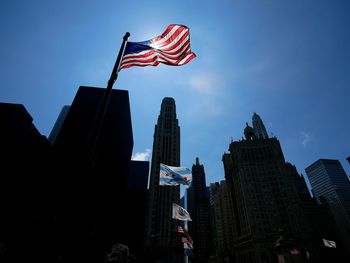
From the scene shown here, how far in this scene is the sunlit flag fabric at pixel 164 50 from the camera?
9.83 meters

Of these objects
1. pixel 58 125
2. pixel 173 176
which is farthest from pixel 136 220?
pixel 58 125

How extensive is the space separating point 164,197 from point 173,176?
215 ft

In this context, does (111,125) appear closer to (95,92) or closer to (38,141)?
(95,92)

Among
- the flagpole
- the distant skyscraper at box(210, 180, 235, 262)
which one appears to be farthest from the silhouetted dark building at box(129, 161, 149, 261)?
the distant skyscraper at box(210, 180, 235, 262)

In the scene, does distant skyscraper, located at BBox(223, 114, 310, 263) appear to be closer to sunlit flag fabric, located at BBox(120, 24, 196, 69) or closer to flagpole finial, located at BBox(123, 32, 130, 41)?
sunlit flag fabric, located at BBox(120, 24, 196, 69)

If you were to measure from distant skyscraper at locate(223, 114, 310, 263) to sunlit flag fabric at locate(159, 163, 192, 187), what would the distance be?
72.2 metres

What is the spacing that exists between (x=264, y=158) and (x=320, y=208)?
110942 millimetres

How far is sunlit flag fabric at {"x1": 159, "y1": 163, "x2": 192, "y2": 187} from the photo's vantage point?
2538 cm

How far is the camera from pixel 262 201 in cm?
9431

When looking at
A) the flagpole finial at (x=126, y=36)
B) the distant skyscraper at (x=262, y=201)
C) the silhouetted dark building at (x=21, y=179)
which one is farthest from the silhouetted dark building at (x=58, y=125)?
the flagpole finial at (x=126, y=36)

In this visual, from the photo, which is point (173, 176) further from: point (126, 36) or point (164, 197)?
point (164, 197)

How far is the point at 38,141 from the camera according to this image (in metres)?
30.6

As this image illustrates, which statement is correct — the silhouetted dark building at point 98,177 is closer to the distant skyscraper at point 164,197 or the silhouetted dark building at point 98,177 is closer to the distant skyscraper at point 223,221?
the distant skyscraper at point 164,197

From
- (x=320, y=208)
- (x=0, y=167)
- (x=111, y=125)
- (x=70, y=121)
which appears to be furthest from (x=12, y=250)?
(x=320, y=208)
